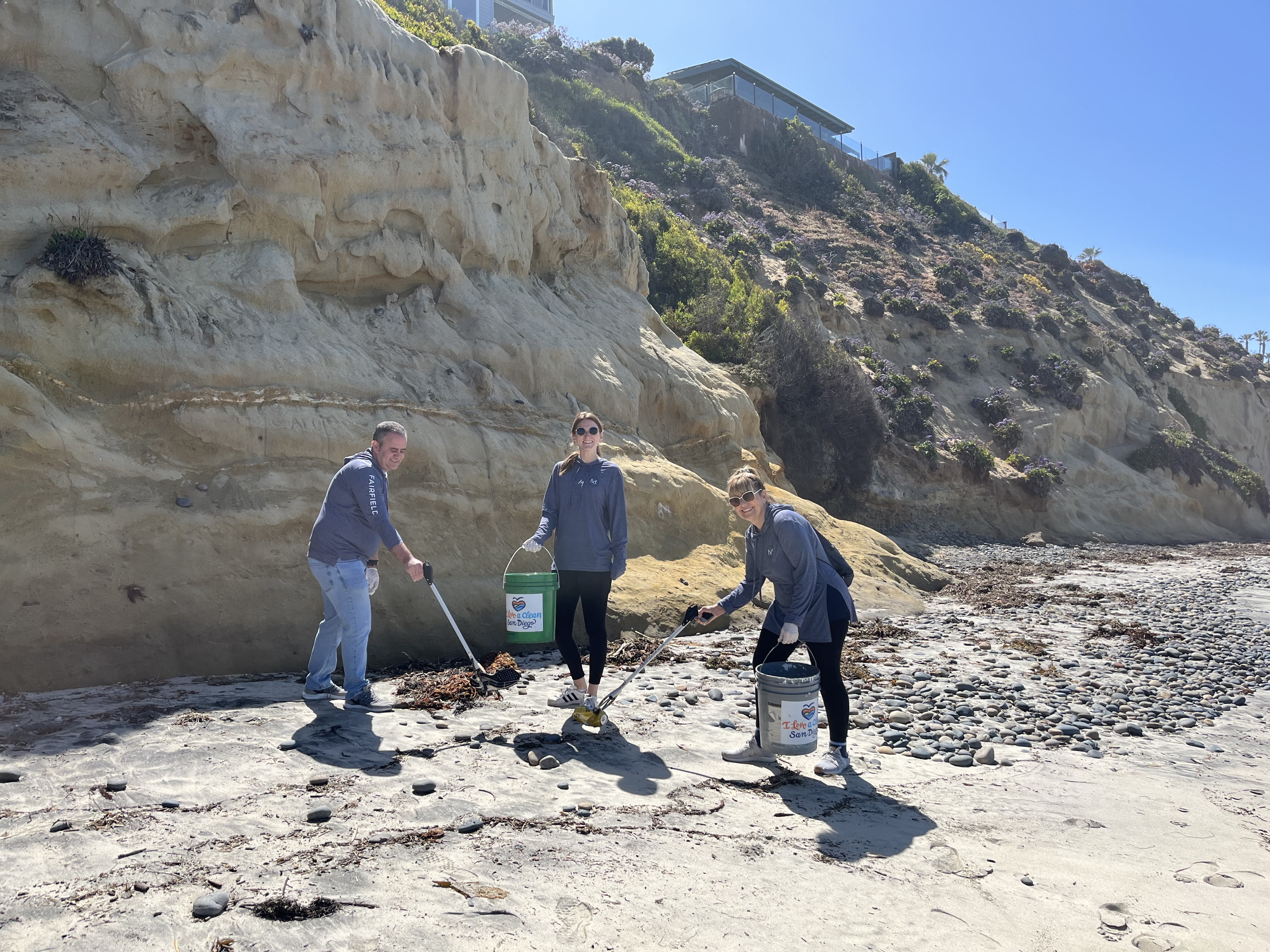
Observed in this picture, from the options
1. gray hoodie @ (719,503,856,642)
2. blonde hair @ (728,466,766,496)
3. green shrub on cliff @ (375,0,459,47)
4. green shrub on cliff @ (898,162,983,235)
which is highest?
green shrub on cliff @ (898,162,983,235)

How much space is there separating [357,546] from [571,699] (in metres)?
1.81

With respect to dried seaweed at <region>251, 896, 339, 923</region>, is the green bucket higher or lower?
higher

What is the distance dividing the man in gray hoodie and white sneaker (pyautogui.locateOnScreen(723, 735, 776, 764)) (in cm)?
228

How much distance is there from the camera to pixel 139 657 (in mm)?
6457

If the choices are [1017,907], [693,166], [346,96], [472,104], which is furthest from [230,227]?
[693,166]

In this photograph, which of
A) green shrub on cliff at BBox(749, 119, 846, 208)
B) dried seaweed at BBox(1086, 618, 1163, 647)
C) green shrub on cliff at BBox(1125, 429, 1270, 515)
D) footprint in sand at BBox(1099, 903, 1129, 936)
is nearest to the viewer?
footprint in sand at BBox(1099, 903, 1129, 936)

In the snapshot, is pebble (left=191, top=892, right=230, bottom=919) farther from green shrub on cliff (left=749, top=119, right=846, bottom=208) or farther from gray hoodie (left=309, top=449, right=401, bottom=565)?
green shrub on cliff (left=749, top=119, right=846, bottom=208)

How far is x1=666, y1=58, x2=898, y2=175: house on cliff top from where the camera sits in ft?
139

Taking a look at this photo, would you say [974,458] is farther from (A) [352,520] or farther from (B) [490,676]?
(A) [352,520]

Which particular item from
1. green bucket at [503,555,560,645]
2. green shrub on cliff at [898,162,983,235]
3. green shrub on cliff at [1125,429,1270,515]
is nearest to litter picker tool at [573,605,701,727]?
green bucket at [503,555,560,645]

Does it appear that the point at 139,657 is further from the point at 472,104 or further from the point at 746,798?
the point at 472,104

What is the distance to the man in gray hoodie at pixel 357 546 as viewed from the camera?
18.9 feet

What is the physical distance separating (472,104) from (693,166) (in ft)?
86.1

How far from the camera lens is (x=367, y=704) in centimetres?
Answer: 580
